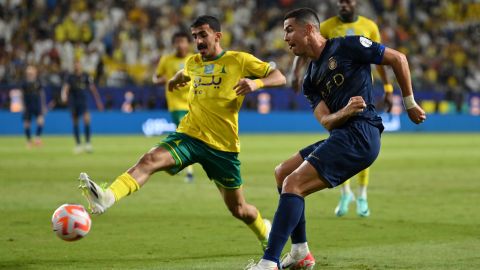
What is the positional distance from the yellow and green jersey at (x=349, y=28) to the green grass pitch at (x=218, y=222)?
2402 mm

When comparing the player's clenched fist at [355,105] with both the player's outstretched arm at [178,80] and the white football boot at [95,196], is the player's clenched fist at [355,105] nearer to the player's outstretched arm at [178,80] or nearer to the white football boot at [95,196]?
the white football boot at [95,196]

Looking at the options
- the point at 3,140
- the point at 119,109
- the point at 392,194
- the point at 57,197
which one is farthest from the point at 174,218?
the point at 119,109

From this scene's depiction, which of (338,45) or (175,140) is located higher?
(338,45)

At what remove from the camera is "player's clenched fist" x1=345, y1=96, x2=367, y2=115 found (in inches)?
273

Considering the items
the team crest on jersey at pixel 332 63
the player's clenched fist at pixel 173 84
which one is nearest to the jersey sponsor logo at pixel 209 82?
the player's clenched fist at pixel 173 84

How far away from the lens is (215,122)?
849 centimetres

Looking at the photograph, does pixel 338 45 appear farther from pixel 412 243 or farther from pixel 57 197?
pixel 57 197

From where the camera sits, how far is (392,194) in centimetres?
1447

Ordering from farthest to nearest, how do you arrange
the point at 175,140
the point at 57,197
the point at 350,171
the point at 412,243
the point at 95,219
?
the point at 57,197 → the point at 95,219 → the point at 412,243 → the point at 175,140 → the point at 350,171

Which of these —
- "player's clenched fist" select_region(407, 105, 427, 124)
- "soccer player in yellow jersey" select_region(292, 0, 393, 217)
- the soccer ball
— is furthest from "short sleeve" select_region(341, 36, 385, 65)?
"soccer player in yellow jersey" select_region(292, 0, 393, 217)

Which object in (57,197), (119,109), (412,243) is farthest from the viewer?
(119,109)

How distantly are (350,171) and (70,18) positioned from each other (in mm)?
28723

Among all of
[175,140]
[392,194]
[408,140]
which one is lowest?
[408,140]

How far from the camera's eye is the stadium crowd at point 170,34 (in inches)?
1309
